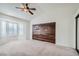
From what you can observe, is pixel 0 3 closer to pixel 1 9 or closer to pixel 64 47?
pixel 1 9

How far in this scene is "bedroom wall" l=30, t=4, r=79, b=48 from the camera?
5.90 feet

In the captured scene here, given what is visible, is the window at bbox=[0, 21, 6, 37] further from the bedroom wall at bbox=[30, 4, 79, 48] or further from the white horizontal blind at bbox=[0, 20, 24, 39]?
the bedroom wall at bbox=[30, 4, 79, 48]

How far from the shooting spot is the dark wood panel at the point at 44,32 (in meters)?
1.88

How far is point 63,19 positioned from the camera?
6.03 feet

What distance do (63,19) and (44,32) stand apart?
40 centimetres

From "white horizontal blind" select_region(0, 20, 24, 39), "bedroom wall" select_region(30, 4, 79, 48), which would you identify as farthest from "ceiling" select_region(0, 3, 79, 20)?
"white horizontal blind" select_region(0, 20, 24, 39)

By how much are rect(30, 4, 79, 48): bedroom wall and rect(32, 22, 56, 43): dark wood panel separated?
72 millimetres

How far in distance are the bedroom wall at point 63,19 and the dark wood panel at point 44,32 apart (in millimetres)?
72

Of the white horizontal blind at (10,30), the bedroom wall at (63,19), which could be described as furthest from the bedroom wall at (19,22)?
the bedroom wall at (63,19)

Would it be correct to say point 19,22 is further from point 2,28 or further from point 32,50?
point 32,50

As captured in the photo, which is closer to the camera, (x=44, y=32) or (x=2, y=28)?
(x=2, y=28)

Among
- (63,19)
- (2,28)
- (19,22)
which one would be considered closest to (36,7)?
(19,22)

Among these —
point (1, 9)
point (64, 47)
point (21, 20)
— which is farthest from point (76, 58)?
point (1, 9)

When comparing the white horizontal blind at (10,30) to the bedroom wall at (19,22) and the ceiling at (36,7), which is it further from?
the ceiling at (36,7)
